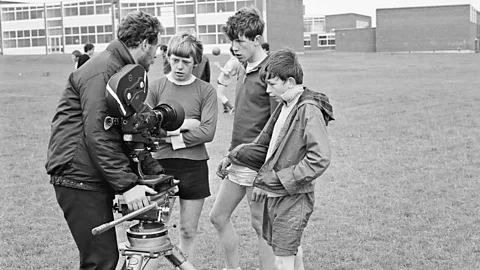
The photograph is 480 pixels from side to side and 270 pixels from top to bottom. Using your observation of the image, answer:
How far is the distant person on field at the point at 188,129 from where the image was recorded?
4684 mm

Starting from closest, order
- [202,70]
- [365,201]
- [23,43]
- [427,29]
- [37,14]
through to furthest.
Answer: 1. [202,70]
2. [365,201]
3. [37,14]
4. [23,43]
5. [427,29]

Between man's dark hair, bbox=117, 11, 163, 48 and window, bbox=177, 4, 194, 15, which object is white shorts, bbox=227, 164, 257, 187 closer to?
man's dark hair, bbox=117, 11, 163, 48

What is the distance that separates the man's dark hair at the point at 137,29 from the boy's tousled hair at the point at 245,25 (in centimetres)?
111

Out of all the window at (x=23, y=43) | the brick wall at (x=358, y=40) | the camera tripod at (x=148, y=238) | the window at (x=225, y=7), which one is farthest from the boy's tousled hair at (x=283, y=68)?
the brick wall at (x=358, y=40)

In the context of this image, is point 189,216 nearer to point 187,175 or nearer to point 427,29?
point 187,175

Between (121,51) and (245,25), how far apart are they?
1324 mm

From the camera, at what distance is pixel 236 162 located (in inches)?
178

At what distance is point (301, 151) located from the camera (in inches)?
161

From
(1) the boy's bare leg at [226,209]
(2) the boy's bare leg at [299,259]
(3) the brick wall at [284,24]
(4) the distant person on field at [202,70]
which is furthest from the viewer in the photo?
(3) the brick wall at [284,24]

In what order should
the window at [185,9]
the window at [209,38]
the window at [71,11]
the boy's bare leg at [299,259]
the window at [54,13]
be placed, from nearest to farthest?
the boy's bare leg at [299,259], the window at [209,38], the window at [185,9], the window at [71,11], the window at [54,13]

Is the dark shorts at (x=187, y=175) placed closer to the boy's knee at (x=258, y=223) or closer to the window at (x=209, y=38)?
the boy's knee at (x=258, y=223)

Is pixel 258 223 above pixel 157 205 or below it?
below

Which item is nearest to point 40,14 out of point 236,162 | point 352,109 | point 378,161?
point 352,109

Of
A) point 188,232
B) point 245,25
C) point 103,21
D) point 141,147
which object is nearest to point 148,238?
point 141,147
